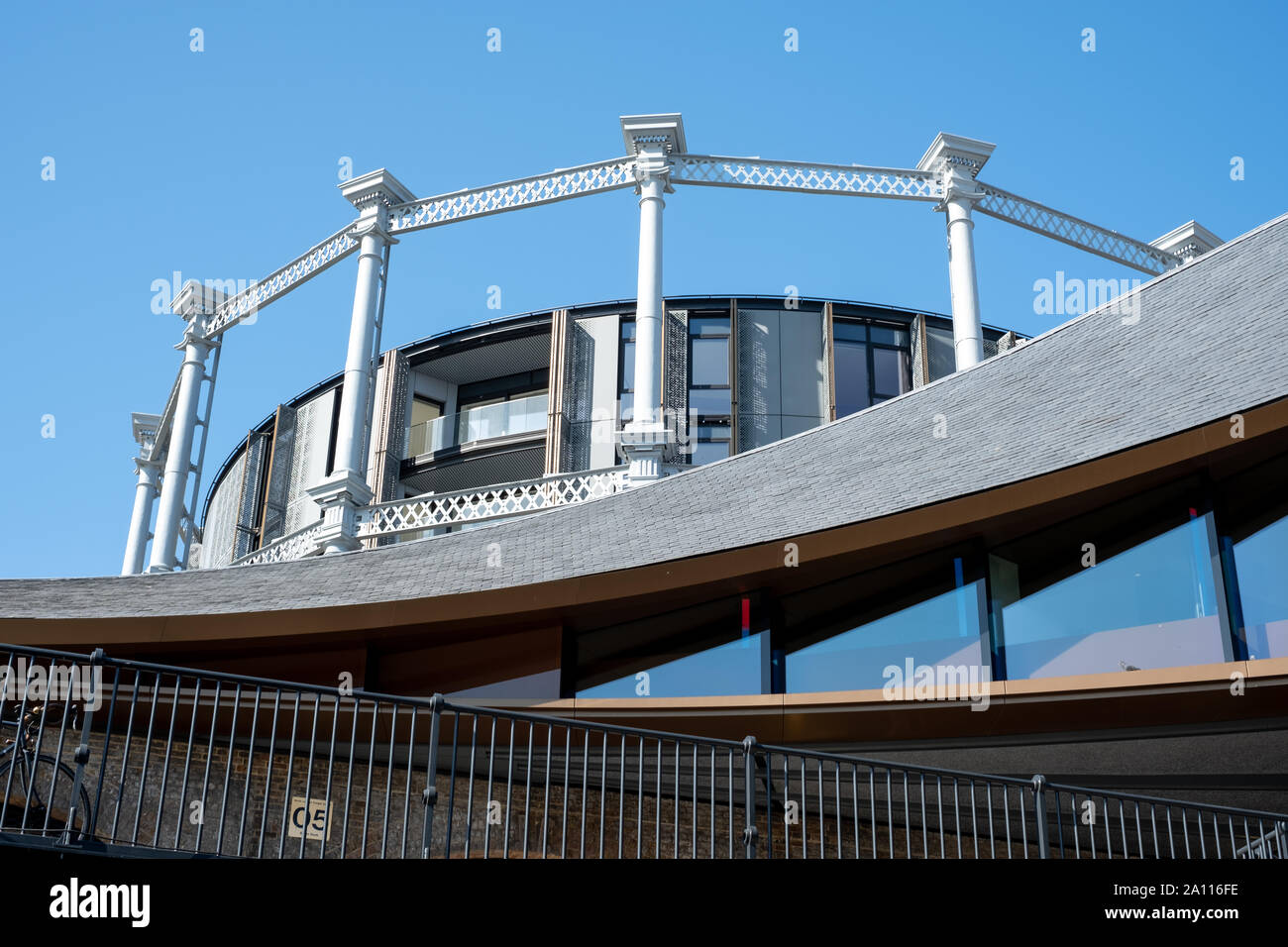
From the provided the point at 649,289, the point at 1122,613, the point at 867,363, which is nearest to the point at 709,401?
the point at 867,363

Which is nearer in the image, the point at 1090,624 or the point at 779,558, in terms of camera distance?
the point at 1090,624

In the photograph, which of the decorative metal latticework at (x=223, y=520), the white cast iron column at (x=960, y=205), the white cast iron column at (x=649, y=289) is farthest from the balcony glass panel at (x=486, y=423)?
the white cast iron column at (x=960, y=205)

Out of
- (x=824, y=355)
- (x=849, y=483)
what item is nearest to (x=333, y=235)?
(x=849, y=483)

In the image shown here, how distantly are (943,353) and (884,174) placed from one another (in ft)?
53.6

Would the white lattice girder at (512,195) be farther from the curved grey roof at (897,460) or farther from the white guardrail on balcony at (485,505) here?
the curved grey roof at (897,460)

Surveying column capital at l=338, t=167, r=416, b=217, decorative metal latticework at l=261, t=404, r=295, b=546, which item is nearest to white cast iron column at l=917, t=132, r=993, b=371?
column capital at l=338, t=167, r=416, b=217

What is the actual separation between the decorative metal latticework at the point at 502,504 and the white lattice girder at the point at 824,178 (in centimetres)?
598

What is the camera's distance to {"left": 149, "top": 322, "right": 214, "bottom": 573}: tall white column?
26.8 m

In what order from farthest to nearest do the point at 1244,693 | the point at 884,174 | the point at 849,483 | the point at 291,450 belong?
the point at 291,450, the point at 884,174, the point at 849,483, the point at 1244,693

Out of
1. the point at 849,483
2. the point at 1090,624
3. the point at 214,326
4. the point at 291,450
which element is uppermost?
the point at 291,450

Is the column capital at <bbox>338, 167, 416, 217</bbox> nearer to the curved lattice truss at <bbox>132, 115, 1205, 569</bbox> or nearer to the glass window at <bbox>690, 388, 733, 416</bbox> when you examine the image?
the curved lattice truss at <bbox>132, 115, 1205, 569</bbox>
